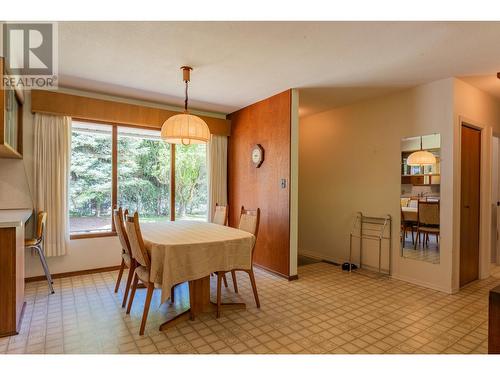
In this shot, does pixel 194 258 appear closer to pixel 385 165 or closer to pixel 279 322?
pixel 279 322

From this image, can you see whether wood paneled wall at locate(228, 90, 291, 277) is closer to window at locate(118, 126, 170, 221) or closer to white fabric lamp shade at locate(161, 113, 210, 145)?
window at locate(118, 126, 170, 221)

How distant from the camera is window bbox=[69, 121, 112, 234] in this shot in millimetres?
3773

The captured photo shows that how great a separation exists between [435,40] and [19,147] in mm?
4377

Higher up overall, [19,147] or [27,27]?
[27,27]

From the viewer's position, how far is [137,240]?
2273 mm

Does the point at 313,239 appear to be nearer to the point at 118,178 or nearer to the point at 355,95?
the point at 355,95

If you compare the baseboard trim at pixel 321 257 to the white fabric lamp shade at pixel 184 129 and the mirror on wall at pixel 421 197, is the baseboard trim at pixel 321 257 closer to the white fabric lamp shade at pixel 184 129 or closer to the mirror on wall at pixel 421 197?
the mirror on wall at pixel 421 197

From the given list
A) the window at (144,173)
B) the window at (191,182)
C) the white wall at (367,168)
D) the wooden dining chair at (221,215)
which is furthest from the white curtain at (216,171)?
the white wall at (367,168)

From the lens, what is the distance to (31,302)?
2.78m

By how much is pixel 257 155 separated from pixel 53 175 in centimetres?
263

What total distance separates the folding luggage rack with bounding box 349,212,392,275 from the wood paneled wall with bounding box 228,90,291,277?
1152 mm

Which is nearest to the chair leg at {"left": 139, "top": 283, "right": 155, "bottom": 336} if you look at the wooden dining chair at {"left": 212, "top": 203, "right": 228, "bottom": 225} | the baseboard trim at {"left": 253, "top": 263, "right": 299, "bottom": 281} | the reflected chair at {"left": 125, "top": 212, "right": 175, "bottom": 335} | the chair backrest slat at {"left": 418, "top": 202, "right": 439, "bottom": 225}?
the reflected chair at {"left": 125, "top": 212, "right": 175, "bottom": 335}

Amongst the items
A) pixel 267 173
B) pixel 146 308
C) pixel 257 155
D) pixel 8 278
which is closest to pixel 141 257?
pixel 146 308
